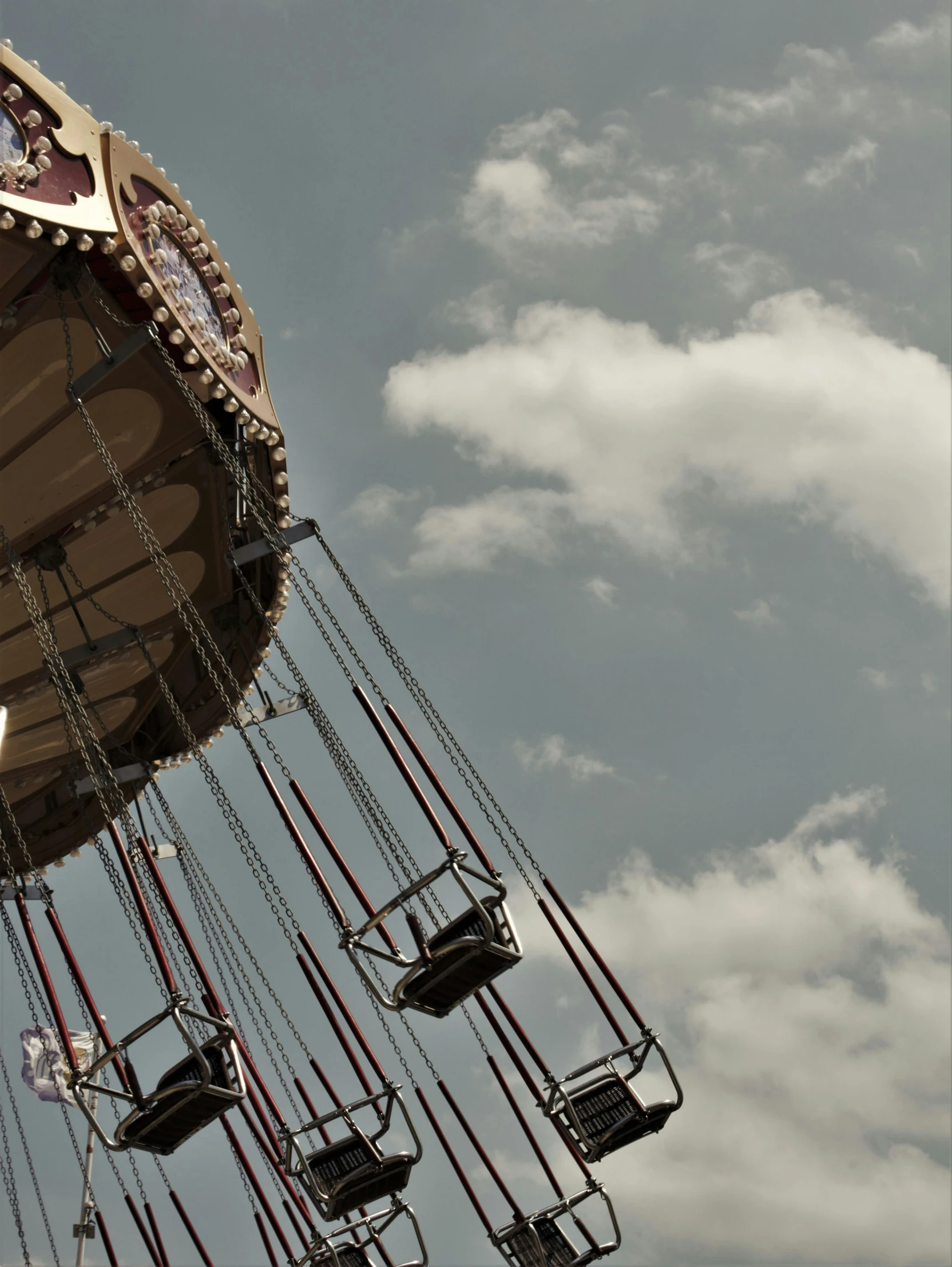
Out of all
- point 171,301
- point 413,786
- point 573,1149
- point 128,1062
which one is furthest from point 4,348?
point 573,1149

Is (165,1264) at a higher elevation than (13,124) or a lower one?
lower

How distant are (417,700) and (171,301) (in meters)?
3.49

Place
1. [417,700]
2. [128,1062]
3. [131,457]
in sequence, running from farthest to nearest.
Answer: [131,457] → [417,700] → [128,1062]

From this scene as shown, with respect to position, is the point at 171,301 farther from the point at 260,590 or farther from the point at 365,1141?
→ the point at 365,1141

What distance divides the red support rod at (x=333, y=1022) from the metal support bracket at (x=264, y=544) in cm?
359

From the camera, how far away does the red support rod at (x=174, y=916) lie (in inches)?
298

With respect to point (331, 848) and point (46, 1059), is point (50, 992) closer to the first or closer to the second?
point (331, 848)

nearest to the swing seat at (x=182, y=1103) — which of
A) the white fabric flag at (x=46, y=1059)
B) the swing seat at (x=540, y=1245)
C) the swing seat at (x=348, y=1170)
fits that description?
the swing seat at (x=348, y=1170)

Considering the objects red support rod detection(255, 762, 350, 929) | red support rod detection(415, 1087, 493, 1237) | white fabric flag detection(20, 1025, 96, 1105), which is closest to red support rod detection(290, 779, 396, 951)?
red support rod detection(255, 762, 350, 929)

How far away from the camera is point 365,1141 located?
8703mm

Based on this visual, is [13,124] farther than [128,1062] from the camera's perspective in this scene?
Yes

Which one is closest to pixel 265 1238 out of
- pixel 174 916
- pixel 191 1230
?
pixel 191 1230

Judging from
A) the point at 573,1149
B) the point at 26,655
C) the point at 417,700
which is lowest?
the point at 573,1149

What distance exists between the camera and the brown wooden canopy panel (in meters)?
8.39
